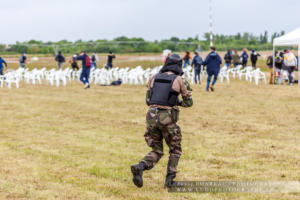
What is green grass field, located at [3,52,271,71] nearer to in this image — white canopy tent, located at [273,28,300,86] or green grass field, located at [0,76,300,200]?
white canopy tent, located at [273,28,300,86]

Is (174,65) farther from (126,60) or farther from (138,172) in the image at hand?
(126,60)

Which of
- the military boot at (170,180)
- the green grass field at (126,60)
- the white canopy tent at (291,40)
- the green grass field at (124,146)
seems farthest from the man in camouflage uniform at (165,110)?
the green grass field at (126,60)

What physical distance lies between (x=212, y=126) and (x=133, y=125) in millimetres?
1859

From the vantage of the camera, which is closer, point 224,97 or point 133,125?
point 133,125

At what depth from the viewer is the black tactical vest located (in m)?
5.54

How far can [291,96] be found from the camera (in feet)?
56.3

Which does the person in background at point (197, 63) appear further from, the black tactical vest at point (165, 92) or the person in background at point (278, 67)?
the black tactical vest at point (165, 92)

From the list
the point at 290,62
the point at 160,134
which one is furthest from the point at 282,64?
the point at 160,134

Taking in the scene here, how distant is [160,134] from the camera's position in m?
5.70

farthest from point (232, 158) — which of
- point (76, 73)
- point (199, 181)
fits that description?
point (76, 73)

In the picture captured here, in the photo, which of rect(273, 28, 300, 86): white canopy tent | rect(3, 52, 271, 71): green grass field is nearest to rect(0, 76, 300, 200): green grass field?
rect(273, 28, 300, 86): white canopy tent

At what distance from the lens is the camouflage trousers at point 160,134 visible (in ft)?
18.1

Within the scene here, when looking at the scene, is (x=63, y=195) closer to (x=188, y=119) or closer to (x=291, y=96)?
(x=188, y=119)

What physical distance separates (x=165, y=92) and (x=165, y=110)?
0.70 feet
